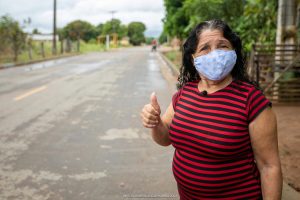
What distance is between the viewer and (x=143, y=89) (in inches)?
499

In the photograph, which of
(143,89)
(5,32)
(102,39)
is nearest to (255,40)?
(143,89)

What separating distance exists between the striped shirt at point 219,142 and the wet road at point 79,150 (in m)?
2.13

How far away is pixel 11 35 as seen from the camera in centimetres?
2561

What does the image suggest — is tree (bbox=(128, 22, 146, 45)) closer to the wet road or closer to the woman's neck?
the wet road

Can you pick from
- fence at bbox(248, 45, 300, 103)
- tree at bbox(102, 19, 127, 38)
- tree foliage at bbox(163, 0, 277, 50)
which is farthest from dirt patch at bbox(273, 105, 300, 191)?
tree at bbox(102, 19, 127, 38)

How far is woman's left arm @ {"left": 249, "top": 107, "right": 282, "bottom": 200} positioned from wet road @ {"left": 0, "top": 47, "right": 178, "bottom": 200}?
7.35 feet

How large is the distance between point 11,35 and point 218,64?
25.4 meters

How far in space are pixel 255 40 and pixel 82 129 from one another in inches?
386

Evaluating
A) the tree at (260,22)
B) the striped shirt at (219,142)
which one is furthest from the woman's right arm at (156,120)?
the tree at (260,22)

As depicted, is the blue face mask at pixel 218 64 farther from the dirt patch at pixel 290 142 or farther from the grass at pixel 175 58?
the grass at pixel 175 58

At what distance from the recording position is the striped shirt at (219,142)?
2.07 m

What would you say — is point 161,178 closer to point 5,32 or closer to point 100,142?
point 100,142

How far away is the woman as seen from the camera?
207 cm

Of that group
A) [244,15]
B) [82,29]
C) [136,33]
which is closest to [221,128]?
[244,15]
